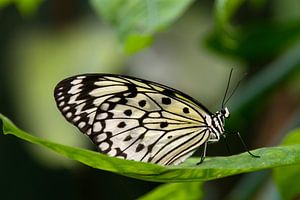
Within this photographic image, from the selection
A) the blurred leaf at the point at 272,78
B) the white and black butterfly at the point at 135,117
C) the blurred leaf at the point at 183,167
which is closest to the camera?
the blurred leaf at the point at 183,167

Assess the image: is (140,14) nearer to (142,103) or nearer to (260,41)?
(142,103)

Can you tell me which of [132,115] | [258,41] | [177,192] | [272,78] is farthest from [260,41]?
[177,192]

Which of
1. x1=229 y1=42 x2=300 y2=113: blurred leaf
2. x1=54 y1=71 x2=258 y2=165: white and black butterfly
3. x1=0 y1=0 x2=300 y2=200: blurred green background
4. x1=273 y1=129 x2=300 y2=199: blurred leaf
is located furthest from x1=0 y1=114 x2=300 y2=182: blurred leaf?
x1=229 y1=42 x2=300 y2=113: blurred leaf

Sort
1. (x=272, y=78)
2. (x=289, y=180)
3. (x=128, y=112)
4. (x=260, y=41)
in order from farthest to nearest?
1. (x=260, y=41)
2. (x=272, y=78)
3. (x=128, y=112)
4. (x=289, y=180)

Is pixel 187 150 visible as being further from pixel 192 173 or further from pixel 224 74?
pixel 224 74

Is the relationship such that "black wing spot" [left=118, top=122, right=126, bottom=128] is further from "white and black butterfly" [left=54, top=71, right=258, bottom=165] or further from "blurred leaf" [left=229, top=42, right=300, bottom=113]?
"blurred leaf" [left=229, top=42, right=300, bottom=113]

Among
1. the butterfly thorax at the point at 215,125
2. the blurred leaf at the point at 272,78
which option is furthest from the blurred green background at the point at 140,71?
the butterfly thorax at the point at 215,125

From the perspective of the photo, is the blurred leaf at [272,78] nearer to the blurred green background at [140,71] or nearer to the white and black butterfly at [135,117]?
the blurred green background at [140,71]
